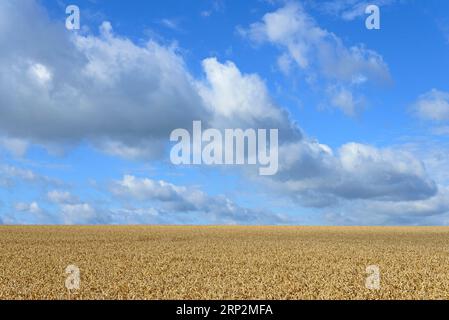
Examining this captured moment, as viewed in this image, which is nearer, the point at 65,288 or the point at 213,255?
the point at 65,288

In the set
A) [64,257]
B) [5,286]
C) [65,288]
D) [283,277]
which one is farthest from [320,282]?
[64,257]

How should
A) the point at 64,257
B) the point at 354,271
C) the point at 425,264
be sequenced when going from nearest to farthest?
1. the point at 354,271
2. the point at 425,264
3. the point at 64,257

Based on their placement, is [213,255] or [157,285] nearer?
[157,285]

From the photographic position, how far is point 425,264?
92.8ft

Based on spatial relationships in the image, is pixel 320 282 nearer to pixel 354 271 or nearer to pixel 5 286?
pixel 354 271

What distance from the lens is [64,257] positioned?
30.5 metres

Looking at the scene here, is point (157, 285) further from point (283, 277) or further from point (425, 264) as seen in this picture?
point (425, 264)

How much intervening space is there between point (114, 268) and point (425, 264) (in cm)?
1698

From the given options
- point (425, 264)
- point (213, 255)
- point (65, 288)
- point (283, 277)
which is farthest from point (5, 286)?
point (425, 264)
